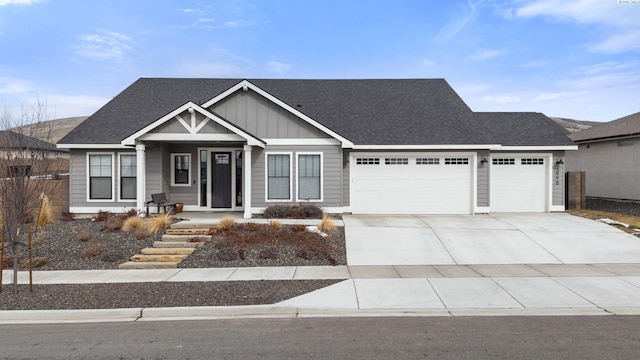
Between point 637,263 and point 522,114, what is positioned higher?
point 522,114

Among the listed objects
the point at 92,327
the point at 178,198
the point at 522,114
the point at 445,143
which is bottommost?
the point at 92,327

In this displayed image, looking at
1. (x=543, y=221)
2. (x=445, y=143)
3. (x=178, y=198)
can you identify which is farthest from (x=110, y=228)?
(x=543, y=221)

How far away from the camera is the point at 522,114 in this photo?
67.5 feet

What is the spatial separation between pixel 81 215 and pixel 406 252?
41.1 feet

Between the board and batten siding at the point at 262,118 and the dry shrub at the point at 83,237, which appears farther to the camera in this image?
the board and batten siding at the point at 262,118

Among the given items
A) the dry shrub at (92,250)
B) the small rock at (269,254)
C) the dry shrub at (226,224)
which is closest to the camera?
the small rock at (269,254)

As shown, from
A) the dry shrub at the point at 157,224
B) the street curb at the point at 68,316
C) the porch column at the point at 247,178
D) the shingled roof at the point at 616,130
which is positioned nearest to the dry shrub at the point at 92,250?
the dry shrub at the point at 157,224

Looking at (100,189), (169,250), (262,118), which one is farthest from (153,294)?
(100,189)

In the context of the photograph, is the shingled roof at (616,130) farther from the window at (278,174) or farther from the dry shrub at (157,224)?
the dry shrub at (157,224)

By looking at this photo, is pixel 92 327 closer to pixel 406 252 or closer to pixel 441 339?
pixel 441 339

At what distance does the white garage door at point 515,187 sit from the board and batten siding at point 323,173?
22.4ft

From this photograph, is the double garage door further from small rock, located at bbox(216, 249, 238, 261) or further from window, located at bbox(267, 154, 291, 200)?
small rock, located at bbox(216, 249, 238, 261)

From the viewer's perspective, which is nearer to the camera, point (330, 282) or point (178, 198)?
point (330, 282)

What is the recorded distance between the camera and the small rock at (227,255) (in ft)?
35.2
